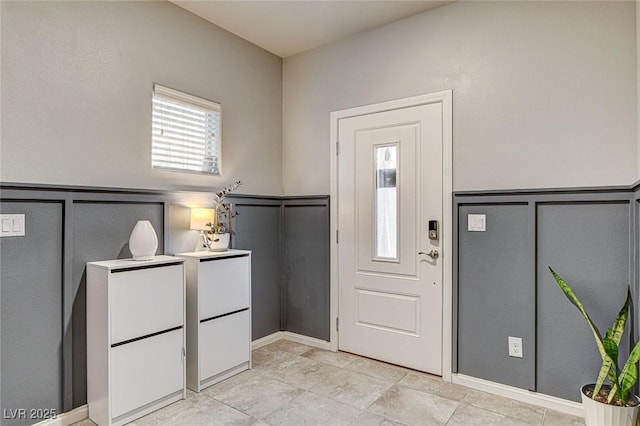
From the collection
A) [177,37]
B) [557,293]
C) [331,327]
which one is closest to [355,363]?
[331,327]

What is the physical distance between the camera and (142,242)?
232 centimetres

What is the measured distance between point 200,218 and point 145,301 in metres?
0.80

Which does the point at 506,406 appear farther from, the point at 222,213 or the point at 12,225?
the point at 12,225

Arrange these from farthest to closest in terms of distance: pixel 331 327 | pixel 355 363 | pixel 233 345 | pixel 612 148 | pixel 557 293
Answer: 1. pixel 331 327
2. pixel 355 363
3. pixel 233 345
4. pixel 557 293
5. pixel 612 148

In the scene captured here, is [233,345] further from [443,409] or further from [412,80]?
[412,80]

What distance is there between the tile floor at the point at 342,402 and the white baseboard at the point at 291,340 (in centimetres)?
41

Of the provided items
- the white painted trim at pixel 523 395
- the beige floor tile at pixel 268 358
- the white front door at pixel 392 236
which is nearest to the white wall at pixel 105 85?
the white front door at pixel 392 236

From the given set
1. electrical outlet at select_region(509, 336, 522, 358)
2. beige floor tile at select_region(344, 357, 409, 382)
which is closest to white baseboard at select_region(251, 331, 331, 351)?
beige floor tile at select_region(344, 357, 409, 382)

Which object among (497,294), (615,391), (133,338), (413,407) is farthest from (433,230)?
(133,338)

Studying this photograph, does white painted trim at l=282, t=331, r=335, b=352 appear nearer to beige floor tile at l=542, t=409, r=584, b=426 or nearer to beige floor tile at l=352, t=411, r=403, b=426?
beige floor tile at l=352, t=411, r=403, b=426

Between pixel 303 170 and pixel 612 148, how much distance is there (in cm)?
238

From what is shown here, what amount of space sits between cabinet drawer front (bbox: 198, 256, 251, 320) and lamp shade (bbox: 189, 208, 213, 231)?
1.13ft

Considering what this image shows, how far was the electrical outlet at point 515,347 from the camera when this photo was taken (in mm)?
2445

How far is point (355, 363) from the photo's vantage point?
3035mm
